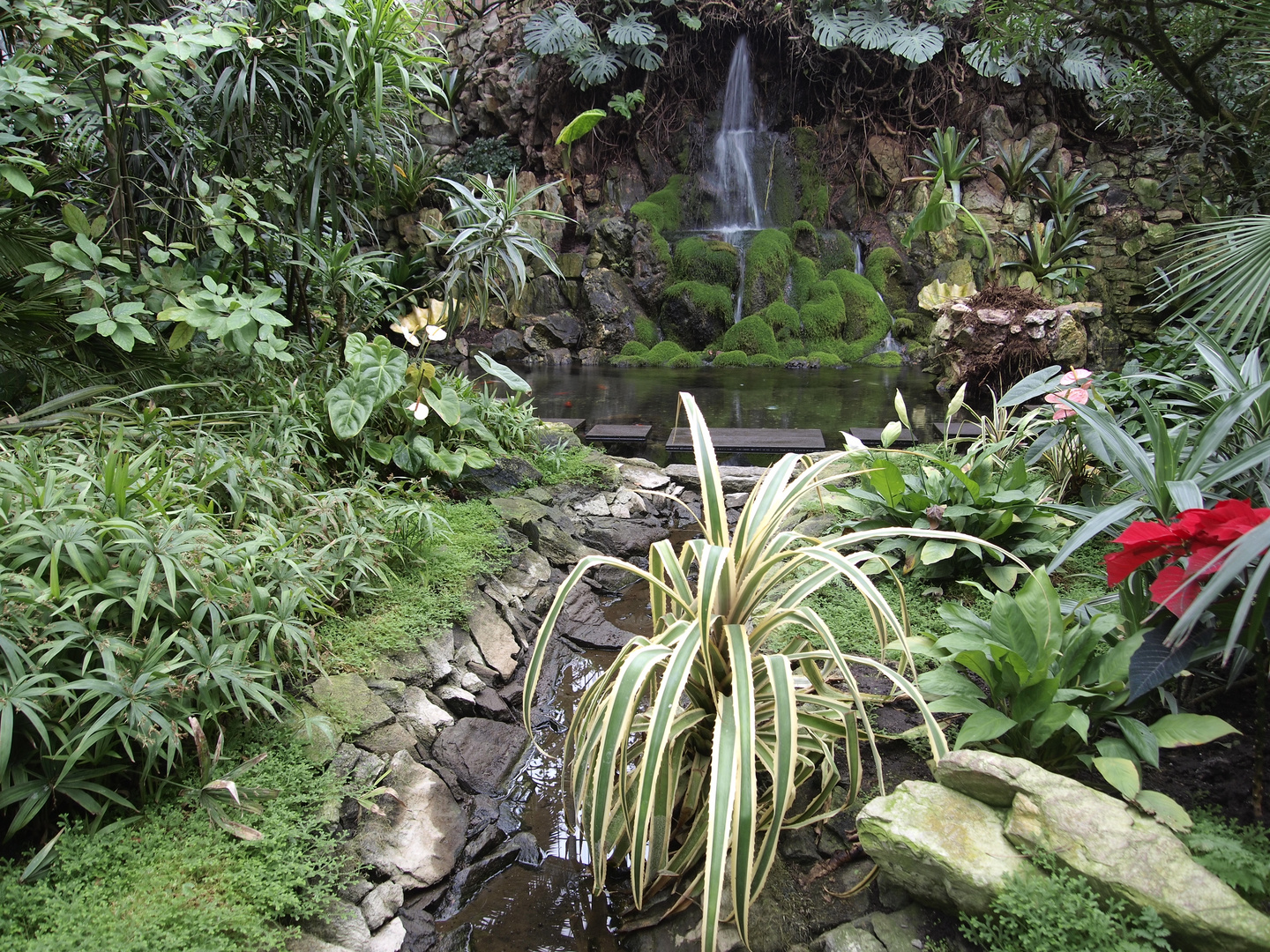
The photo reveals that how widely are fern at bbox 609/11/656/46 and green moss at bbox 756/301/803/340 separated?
5.01 m

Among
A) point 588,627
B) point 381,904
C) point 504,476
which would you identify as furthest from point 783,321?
point 381,904

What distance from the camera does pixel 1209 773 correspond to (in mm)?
1654

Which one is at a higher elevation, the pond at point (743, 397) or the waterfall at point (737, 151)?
the waterfall at point (737, 151)

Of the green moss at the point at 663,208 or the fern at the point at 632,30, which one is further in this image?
the green moss at the point at 663,208

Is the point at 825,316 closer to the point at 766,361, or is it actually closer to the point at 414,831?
the point at 766,361

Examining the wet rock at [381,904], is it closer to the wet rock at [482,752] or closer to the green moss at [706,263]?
the wet rock at [482,752]

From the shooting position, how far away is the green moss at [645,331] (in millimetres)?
11393

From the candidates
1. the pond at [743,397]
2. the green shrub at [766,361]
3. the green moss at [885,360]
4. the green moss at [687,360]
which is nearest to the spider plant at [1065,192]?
the green moss at [885,360]

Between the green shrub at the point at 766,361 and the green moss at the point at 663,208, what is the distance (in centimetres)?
317

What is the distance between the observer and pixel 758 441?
17.8 ft

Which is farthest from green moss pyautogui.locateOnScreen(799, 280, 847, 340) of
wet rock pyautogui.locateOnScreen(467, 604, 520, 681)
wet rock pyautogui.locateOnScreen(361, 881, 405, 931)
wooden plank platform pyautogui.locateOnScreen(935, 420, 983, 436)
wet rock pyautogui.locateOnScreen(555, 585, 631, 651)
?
wet rock pyautogui.locateOnScreen(361, 881, 405, 931)

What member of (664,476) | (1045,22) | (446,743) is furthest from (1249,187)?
(446,743)

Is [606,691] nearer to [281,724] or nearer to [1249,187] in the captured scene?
[281,724]

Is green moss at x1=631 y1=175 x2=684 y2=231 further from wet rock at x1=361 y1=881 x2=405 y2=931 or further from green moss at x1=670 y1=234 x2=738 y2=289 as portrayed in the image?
wet rock at x1=361 y1=881 x2=405 y2=931
